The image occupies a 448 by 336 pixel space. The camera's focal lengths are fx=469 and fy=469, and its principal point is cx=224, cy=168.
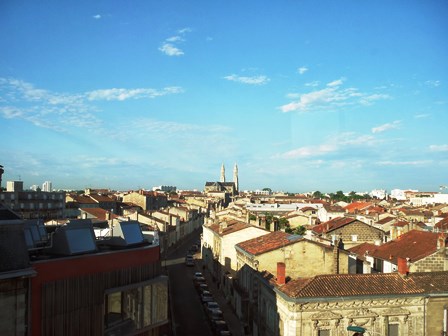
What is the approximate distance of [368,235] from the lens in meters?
51.6

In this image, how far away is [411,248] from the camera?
35125 millimetres

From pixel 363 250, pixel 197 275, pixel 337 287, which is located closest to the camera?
pixel 337 287

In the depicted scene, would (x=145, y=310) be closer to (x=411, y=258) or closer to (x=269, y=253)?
(x=269, y=253)

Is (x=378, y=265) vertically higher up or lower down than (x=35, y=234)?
lower down

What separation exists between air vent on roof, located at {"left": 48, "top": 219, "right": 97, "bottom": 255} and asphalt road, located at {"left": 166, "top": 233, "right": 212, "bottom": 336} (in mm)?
20221

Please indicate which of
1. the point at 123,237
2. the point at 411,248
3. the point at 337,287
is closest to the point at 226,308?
the point at 411,248

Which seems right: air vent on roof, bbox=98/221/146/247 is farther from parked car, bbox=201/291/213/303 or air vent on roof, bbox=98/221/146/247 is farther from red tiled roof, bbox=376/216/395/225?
red tiled roof, bbox=376/216/395/225

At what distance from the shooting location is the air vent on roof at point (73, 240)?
15328mm

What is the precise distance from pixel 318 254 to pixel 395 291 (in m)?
6.76

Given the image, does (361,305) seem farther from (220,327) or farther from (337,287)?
(220,327)

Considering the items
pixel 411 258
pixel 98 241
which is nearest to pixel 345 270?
pixel 411 258

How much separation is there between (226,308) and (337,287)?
1922 cm

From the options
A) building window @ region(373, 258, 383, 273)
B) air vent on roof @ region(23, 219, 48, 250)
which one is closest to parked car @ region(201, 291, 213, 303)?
building window @ region(373, 258, 383, 273)

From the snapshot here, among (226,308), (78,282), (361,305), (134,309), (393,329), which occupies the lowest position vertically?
(226,308)
